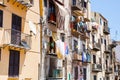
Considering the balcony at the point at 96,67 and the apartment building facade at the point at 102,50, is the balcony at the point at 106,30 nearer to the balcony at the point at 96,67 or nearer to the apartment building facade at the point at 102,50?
the apartment building facade at the point at 102,50

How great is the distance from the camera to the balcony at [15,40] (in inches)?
866

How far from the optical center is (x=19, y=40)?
23266mm

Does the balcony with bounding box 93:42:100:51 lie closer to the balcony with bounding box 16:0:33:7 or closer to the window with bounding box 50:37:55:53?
the window with bounding box 50:37:55:53

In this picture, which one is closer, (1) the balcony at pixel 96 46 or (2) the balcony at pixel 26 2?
(2) the balcony at pixel 26 2

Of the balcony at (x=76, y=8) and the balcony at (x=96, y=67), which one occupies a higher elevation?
the balcony at (x=76, y=8)

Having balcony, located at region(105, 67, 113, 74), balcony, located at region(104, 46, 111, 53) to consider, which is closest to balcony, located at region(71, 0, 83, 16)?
balcony, located at region(104, 46, 111, 53)

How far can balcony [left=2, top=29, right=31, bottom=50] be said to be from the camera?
22.0m

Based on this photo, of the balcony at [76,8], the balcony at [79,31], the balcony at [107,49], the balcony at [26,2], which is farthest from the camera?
the balcony at [107,49]

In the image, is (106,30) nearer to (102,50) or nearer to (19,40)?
(102,50)

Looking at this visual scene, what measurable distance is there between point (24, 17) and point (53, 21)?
5.05 meters

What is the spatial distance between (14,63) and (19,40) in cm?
166

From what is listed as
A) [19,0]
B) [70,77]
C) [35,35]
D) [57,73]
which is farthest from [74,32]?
[19,0]

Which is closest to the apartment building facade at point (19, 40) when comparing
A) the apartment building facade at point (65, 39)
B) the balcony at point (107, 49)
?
the apartment building facade at point (65, 39)

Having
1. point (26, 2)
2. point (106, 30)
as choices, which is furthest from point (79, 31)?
point (106, 30)
